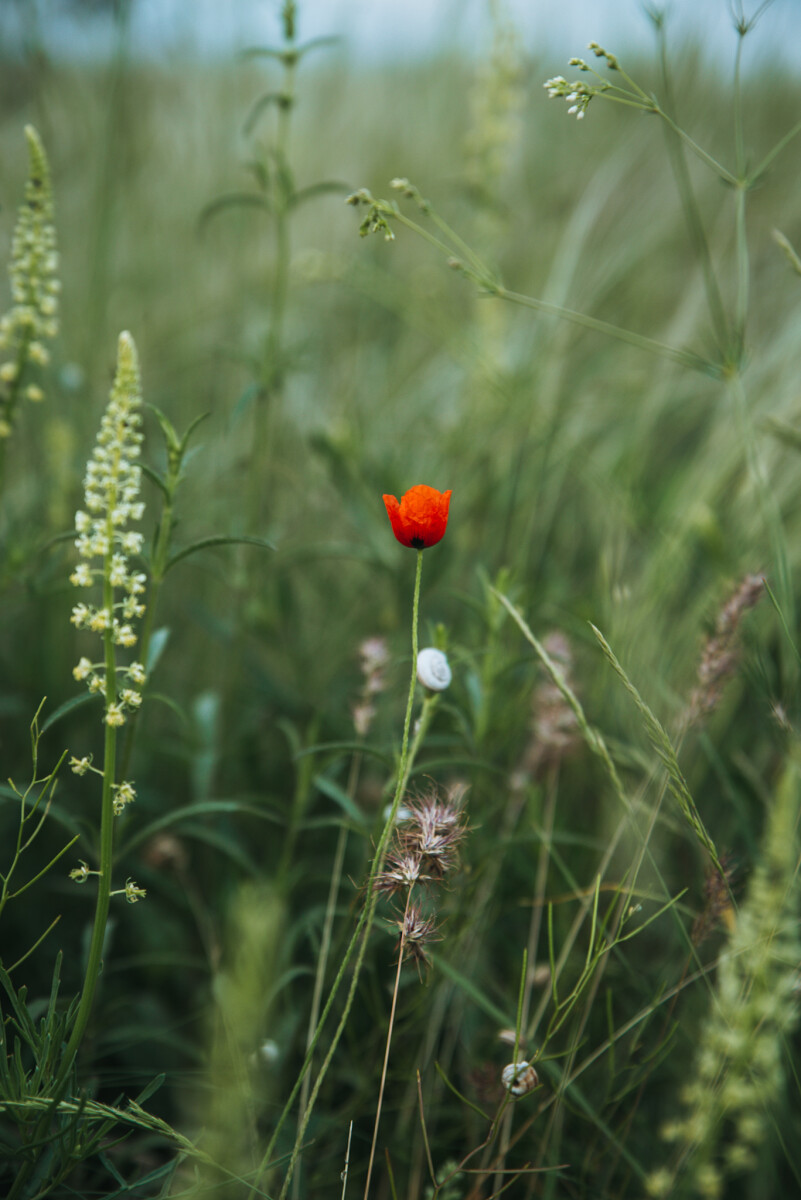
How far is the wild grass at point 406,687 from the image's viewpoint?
1.00 metres

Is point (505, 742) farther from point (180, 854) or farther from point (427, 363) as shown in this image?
point (427, 363)

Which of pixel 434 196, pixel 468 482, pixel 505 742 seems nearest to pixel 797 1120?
pixel 505 742

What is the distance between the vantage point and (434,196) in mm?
3516

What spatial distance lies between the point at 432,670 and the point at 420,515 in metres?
0.20

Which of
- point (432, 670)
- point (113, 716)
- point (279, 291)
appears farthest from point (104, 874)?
point (279, 291)

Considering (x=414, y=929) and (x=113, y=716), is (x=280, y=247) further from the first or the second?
(x=414, y=929)

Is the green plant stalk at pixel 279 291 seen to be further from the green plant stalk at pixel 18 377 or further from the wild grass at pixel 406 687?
the green plant stalk at pixel 18 377

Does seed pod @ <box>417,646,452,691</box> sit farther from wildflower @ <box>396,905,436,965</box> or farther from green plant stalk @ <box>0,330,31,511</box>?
green plant stalk @ <box>0,330,31,511</box>

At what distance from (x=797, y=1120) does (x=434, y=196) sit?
3.42 meters

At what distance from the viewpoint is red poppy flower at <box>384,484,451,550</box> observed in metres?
0.86

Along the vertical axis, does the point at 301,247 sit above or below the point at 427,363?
above

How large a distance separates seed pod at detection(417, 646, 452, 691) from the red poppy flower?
15cm

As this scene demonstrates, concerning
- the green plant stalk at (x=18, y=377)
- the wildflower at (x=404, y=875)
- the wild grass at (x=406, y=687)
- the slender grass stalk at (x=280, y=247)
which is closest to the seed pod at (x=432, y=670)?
the wild grass at (x=406, y=687)

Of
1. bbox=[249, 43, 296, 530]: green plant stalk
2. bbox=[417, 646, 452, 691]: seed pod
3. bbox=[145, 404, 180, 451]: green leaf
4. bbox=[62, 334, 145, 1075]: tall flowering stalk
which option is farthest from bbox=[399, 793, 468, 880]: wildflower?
bbox=[249, 43, 296, 530]: green plant stalk
